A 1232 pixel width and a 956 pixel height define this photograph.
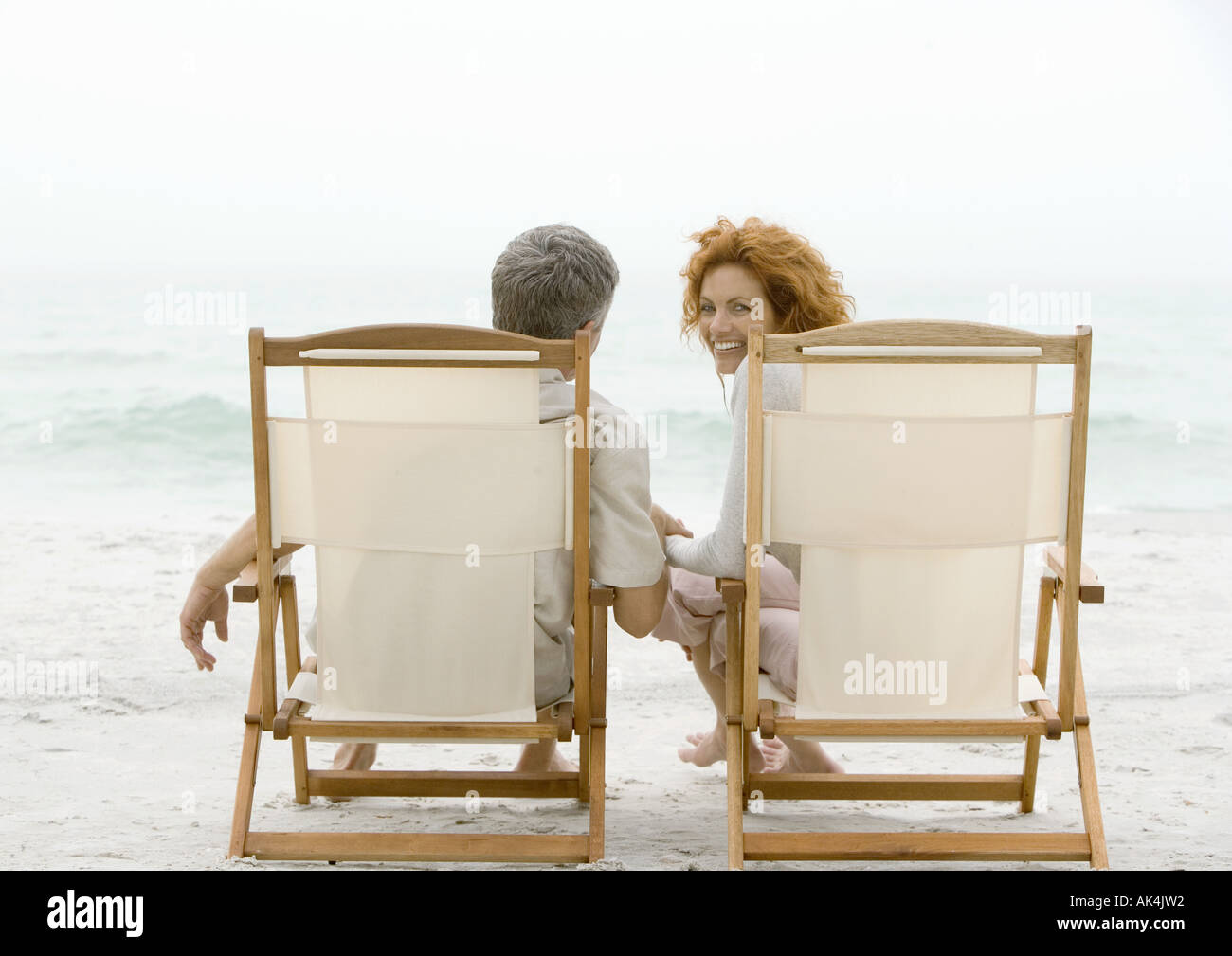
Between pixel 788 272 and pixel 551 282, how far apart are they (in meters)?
0.84

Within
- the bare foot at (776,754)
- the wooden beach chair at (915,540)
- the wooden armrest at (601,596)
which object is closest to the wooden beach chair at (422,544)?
the wooden armrest at (601,596)

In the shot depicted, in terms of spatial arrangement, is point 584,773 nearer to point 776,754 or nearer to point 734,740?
point 734,740

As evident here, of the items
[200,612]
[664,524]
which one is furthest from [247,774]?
[664,524]

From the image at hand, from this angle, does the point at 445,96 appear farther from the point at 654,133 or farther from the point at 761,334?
the point at 761,334

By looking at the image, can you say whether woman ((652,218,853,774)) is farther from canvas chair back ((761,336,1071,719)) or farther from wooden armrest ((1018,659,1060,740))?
wooden armrest ((1018,659,1060,740))

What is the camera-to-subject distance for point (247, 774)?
2.29 metres

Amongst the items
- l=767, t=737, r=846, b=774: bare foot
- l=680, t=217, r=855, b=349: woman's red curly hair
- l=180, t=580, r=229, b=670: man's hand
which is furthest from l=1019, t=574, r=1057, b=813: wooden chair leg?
l=180, t=580, r=229, b=670: man's hand

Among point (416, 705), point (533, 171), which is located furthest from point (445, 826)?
point (533, 171)

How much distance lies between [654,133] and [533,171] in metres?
2.37

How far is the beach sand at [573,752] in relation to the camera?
2.55 metres

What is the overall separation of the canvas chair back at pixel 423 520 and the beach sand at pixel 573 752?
41 centimetres

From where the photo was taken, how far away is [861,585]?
220 centimetres

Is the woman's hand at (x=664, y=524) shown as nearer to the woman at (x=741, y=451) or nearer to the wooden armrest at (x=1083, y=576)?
the woman at (x=741, y=451)

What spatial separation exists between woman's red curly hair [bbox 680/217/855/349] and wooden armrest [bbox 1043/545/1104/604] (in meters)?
0.79
